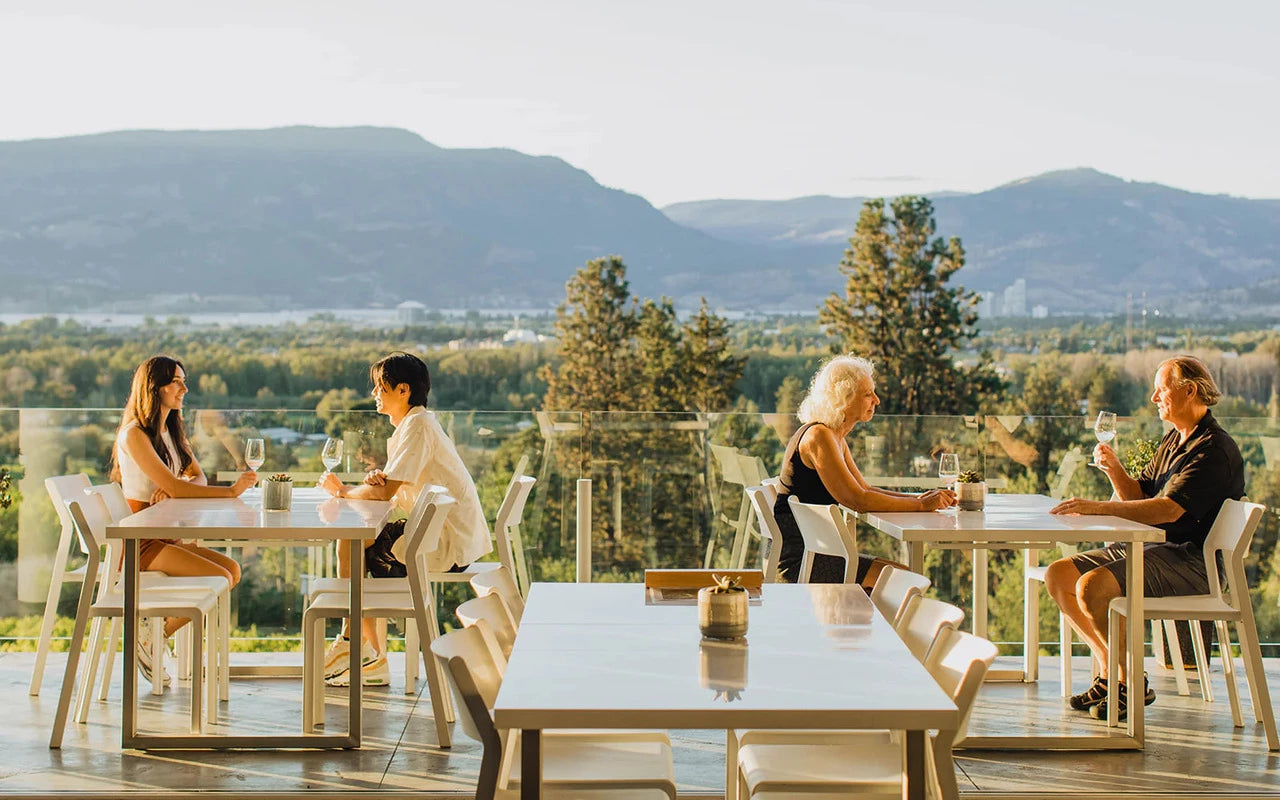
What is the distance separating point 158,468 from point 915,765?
137 inches

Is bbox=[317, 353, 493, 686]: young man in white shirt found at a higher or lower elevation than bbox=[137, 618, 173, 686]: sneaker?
higher

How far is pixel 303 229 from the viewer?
126 ft

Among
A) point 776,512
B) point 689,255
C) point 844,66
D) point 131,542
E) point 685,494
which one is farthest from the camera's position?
point 689,255

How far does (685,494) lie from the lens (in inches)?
272

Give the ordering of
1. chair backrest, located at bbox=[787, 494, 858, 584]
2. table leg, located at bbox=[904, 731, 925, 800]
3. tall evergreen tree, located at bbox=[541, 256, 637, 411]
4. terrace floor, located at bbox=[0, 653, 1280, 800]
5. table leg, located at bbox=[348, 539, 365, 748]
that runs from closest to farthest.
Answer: table leg, located at bbox=[904, 731, 925, 800], terrace floor, located at bbox=[0, 653, 1280, 800], table leg, located at bbox=[348, 539, 365, 748], chair backrest, located at bbox=[787, 494, 858, 584], tall evergreen tree, located at bbox=[541, 256, 637, 411]

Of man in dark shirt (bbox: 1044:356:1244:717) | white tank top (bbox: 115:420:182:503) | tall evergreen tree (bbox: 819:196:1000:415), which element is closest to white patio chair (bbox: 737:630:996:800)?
man in dark shirt (bbox: 1044:356:1244:717)

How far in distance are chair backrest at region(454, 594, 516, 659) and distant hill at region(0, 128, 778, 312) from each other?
109 feet

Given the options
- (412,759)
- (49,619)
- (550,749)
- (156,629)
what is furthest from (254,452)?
(550,749)

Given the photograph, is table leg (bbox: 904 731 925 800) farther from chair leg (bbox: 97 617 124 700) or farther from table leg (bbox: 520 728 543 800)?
chair leg (bbox: 97 617 124 700)

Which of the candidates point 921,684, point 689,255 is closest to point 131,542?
point 921,684

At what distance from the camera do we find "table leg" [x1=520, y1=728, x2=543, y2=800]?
91.0 inches

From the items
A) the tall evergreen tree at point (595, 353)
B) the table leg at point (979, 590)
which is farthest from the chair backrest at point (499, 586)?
the tall evergreen tree at point (595, 353)

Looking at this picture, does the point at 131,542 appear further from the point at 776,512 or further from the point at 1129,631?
the point at 1129,631

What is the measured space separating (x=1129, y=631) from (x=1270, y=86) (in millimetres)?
22127
